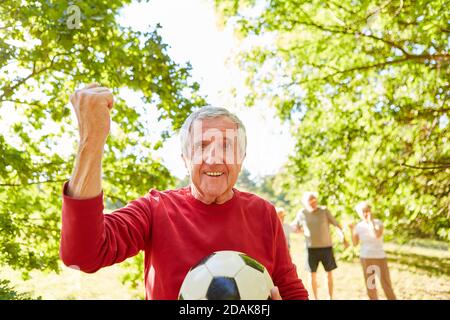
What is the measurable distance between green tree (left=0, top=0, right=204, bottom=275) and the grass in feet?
4.72

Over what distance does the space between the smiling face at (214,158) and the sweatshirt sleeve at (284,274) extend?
31 centimetres

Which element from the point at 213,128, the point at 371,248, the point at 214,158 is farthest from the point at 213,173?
the point at 371,248

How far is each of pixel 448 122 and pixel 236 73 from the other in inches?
189

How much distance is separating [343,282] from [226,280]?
11.5 metres

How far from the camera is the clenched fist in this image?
1.07 m

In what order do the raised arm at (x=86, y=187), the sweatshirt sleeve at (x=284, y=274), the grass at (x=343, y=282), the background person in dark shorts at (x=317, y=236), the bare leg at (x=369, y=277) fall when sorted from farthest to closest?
1. the grass at (x=343, y=282)
2. the background person in dark shorts at (x=317, y=236)
3. the bare leg at (x=369, y=277)
4. the sweatshirt sleeve at (x=284, y=274)
5. the raised arm at (x=86, y=187)

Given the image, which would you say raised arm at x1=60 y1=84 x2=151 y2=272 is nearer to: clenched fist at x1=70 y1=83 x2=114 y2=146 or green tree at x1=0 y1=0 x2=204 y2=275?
clenched fist at x1=70 y1=83 x2=114 y2=146

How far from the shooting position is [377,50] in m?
8.73

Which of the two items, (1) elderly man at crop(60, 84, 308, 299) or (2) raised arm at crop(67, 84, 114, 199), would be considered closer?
(2) raised arm at crop(67, 84, 114, 199)

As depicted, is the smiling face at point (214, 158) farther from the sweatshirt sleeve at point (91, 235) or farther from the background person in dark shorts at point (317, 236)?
the background person in dark shorts at point (317, 236)

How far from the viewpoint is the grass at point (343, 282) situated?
8562mm
